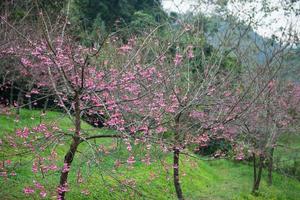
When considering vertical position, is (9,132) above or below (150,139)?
below

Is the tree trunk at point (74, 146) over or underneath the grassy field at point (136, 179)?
over

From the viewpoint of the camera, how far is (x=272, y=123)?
41.2ft

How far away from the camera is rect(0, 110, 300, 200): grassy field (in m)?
7.71

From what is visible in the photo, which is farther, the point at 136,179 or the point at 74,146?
the point at 136,179

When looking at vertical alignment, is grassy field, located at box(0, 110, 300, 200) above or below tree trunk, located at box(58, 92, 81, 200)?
below

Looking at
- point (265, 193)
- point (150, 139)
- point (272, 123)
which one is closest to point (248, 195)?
point (265, 193)

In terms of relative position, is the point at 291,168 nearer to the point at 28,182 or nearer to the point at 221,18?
the point at 221,18

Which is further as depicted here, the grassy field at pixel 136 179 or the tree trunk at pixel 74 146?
the grassy field at pixel 136 179

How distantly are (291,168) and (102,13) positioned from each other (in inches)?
700

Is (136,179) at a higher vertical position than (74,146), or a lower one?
lower

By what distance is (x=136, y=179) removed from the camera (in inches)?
472

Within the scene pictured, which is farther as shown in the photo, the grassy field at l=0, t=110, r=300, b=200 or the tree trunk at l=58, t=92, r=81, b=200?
the grassy field at l=0, t=110, r=300, b=200

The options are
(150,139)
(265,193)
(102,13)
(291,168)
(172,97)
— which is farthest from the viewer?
(102,13)

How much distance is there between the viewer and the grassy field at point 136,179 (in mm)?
7715
